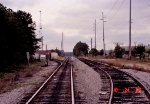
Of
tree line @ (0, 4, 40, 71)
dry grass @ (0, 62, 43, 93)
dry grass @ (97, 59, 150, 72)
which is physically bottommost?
dry grass @ (0, 62, 43, 93)

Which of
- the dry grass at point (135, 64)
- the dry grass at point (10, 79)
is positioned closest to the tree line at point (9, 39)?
the dry grass at point (10, 79)

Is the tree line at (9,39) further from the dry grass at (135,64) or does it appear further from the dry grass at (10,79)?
the dry grass at (135,64)

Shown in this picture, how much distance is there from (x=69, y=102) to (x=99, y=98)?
1783 millimetres

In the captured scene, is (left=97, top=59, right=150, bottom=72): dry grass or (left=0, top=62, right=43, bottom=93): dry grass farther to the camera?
(left=97, top=59, right=150, bottom=72): dry grass

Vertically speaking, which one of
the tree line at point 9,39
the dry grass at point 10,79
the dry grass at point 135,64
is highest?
the tree line at point 9,39

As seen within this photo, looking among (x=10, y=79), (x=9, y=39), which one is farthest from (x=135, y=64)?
(x=10, y=79)

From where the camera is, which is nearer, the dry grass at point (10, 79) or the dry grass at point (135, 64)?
the dry grass at point (10, 79)

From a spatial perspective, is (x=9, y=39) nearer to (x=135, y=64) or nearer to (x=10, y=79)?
(x=135, y=64)

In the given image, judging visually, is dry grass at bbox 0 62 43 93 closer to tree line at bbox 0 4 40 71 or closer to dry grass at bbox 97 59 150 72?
tree line at bbox 0 4 40 71

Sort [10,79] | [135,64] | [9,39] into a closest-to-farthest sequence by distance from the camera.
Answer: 1. [10,79]
2. [9,39]
3. [135,64]

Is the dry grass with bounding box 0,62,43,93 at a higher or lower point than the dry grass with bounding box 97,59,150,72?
lower

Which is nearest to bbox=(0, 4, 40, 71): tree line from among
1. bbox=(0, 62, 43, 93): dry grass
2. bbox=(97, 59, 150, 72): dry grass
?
bbox=(0, 62, 43, 93): dry grass

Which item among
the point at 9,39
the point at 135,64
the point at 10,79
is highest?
the point at 9,39

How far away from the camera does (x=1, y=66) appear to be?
4247cm
